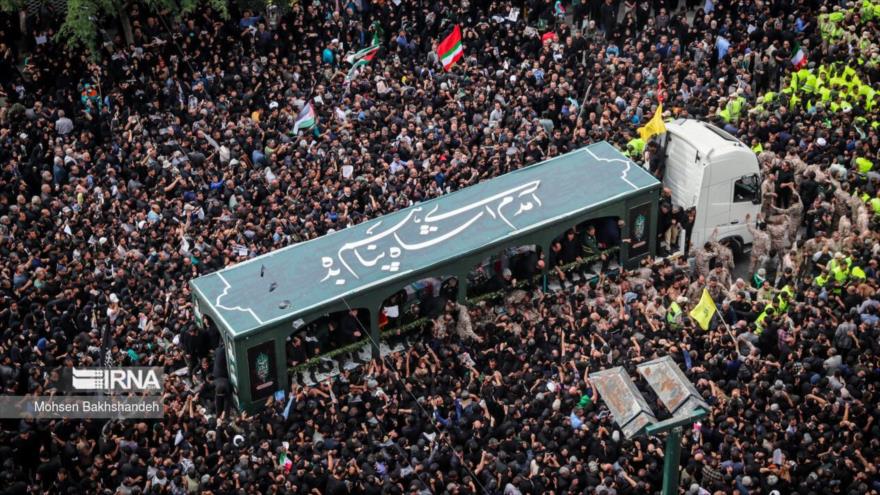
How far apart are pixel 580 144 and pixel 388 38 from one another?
21.7 ft

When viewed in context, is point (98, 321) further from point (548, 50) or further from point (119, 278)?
point (548, 50)

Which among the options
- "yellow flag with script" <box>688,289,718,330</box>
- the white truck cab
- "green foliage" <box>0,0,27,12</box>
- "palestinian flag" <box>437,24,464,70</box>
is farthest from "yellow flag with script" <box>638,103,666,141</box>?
"green foliage" <box>0,0,27,12</box>

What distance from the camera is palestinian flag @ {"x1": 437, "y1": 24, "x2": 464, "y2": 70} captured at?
112ft

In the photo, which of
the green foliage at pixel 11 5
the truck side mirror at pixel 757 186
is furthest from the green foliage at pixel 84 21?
the truck side mirror at pixel 757 186

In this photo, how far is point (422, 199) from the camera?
3059cm

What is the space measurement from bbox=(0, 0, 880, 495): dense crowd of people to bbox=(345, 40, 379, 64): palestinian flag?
330 mm

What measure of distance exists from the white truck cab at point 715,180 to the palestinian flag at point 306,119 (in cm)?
804

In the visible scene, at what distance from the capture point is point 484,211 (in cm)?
2831

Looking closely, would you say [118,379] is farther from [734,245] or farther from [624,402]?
[734,245]

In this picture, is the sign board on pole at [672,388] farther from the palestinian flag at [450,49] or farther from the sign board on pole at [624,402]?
the palestinian flag at [450,49]

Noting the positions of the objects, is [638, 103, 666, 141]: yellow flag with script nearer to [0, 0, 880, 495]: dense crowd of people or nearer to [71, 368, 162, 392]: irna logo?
[0, 0, 880, 495]: dense crowd of people

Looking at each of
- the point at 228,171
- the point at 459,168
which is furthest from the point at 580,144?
the point at 228,171

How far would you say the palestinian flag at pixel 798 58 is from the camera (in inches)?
1313

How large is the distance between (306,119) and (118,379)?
29.3ft
